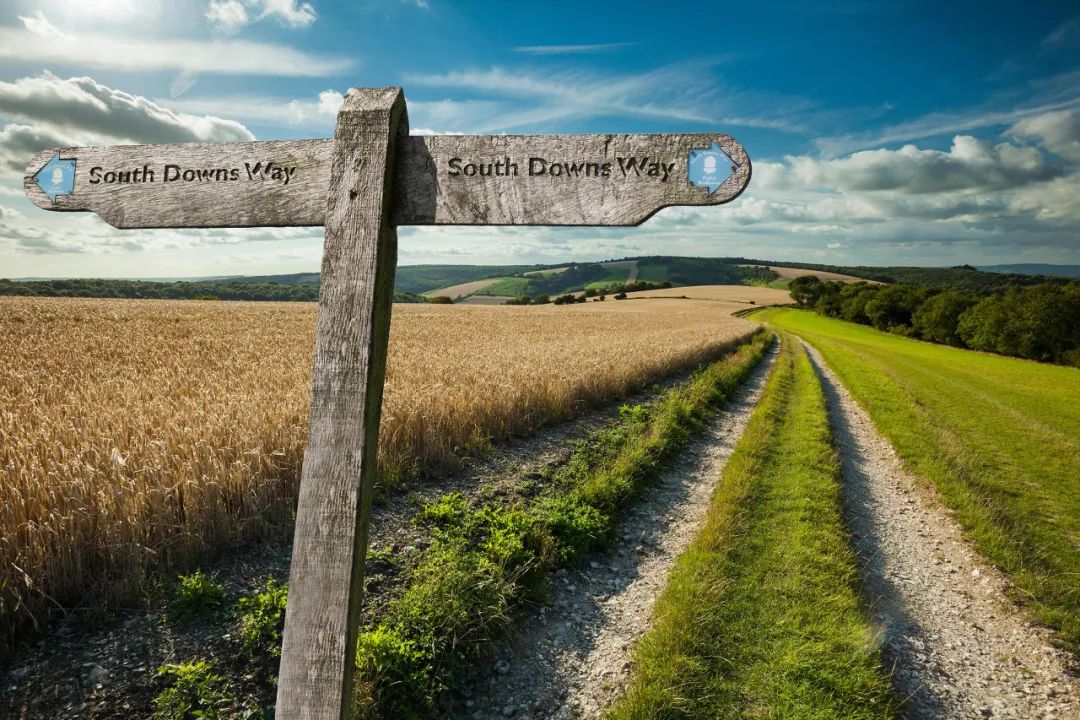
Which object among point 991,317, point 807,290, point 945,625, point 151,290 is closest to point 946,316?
point 991,317

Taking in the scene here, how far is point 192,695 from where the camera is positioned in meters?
3.38

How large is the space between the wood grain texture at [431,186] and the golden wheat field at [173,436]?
2.98m

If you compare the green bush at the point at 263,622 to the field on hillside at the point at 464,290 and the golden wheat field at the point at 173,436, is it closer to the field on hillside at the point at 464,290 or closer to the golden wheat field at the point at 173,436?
the golden wheat field at the point at 173,436

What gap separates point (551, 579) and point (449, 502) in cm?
171

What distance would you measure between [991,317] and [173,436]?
2320 inches

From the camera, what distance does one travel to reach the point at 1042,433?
13.3m

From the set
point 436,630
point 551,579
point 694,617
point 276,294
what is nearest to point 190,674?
point 436,630

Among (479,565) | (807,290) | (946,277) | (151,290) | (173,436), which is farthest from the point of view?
(946,277)

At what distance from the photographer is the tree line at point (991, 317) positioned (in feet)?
128

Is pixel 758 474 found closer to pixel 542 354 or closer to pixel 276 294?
pixel 542 354

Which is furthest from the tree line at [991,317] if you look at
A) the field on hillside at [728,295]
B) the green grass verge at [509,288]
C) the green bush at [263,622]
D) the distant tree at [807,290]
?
the green grass verge at [509,288]

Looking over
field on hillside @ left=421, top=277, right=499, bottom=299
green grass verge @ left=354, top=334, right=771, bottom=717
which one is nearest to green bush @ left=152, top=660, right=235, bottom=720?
green grass verge @ left=354, top=334, right=771, bottom=717

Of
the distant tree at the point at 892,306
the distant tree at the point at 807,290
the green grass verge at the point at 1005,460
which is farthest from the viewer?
the distant tree at the point at 807,290

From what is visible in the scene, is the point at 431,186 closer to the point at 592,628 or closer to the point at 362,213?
the point at 362,213
